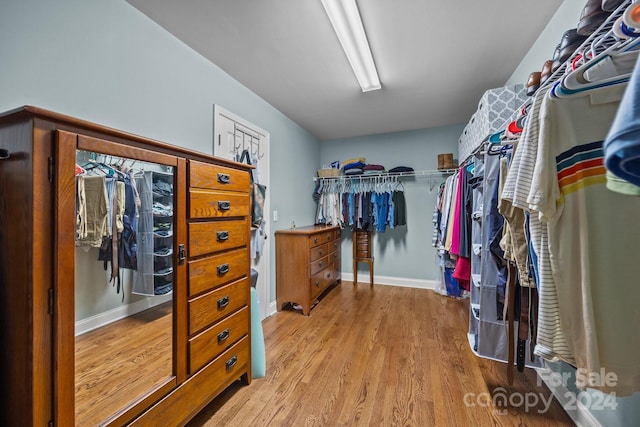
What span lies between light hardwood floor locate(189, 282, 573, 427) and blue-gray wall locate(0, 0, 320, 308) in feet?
5.88

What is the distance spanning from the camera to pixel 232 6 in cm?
148

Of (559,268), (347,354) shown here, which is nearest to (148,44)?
(559,268)

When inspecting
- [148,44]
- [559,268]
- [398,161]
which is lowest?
[559,268]

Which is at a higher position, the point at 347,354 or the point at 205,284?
the point at 205,284

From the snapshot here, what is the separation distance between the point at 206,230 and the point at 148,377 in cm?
68

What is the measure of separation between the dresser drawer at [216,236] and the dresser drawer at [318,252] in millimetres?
1352

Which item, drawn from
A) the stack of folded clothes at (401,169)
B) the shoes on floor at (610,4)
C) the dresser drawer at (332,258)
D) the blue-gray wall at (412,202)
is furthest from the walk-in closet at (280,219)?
the stack of folded clothes at (401,169)

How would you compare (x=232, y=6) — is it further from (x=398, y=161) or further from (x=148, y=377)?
(x=398, y=161)

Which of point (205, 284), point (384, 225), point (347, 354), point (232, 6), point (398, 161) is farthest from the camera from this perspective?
point (398, 161)

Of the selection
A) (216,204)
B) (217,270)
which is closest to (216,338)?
(217,270)

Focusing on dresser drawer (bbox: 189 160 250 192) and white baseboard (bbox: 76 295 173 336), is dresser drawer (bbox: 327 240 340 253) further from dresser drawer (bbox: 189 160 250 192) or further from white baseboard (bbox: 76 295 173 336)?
white baseboard (bbox: 76 295 173 336)

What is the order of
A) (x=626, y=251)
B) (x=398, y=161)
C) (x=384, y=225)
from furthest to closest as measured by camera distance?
(x=398, y=161)
(x=384, y=225)
(x=626, y=251)

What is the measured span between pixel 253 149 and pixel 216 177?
4.49 ft

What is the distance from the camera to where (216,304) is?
1333 mm
